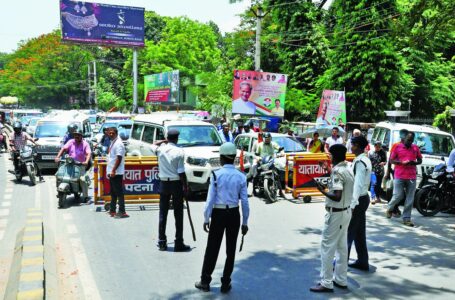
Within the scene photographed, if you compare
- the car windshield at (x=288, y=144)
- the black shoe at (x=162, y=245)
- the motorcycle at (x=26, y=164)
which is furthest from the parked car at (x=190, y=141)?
the black shoe at (x=162, y=245)

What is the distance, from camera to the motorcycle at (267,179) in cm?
1144

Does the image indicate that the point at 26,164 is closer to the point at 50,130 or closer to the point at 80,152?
the point at 80,152

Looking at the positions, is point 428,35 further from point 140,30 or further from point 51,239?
point 140,30

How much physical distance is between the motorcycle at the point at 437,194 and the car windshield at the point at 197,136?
5.26 metres

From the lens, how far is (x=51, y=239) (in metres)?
7.57

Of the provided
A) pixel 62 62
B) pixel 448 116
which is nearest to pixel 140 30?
pixel 62 62

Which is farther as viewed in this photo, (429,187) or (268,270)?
(429,187)

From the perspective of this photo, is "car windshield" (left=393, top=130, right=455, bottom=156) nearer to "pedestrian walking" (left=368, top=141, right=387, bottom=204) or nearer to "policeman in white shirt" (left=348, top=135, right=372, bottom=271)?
"pedestrian walking" (left=368, top=141, right=387, bottom=204)

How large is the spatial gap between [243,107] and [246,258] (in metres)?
14.1

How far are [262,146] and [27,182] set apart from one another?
7.31 m

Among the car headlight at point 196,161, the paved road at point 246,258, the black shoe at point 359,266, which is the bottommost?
the paved road at point 246,258

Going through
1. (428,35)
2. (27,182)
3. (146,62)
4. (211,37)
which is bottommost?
(27,182)

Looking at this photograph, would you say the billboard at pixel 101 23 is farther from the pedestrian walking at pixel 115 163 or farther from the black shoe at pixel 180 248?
the black shoe at pixel 180 248

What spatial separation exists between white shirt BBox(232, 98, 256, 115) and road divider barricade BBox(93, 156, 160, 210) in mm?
9982
